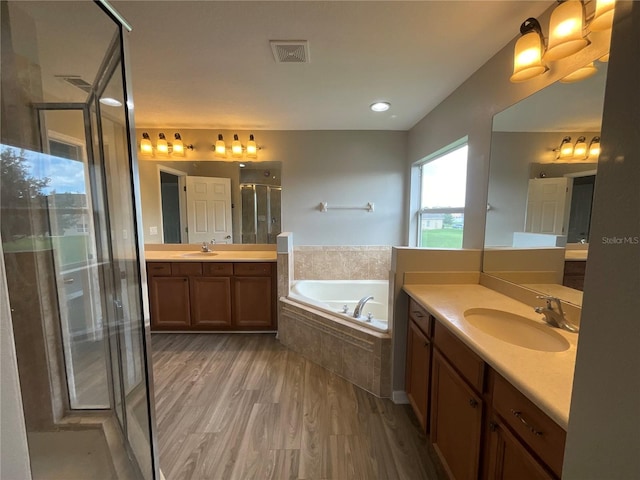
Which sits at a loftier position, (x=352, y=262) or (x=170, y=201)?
(x=170, y=201)

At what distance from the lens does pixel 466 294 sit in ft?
5.48

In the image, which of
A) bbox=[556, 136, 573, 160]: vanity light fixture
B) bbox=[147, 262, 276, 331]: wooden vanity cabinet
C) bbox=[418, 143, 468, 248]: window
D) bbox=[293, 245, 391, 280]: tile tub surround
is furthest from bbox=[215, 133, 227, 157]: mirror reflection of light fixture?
bbox=[556, 136, 573, 160]: vanity light fixture

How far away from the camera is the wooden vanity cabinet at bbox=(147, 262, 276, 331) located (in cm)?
297

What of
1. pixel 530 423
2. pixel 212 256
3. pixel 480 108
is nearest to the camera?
pixel 530 423

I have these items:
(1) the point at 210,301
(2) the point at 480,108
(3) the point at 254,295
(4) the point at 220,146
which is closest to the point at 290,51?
(2) the point at 480,108

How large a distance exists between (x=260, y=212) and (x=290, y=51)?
200 centimetres

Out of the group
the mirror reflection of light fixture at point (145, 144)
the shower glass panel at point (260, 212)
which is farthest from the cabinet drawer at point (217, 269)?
the mirror reflection of light fixture at point (145, 144)

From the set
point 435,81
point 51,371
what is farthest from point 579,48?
point 51,371

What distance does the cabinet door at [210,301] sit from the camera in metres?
2.99

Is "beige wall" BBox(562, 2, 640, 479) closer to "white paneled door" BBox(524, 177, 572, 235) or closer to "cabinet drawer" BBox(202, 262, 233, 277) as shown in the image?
"white paneled door" BBox(524, 177, 572, 235)

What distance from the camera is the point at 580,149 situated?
1238 millimetres

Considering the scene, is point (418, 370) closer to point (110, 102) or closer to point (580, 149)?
point (580, 149)

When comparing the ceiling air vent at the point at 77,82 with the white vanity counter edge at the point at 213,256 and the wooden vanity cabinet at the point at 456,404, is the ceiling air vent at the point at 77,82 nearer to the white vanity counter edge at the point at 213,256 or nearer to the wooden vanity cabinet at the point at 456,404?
the white vanity counter edge at the point at 213,256

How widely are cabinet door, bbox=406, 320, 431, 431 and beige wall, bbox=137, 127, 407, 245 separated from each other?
72.1 inches
